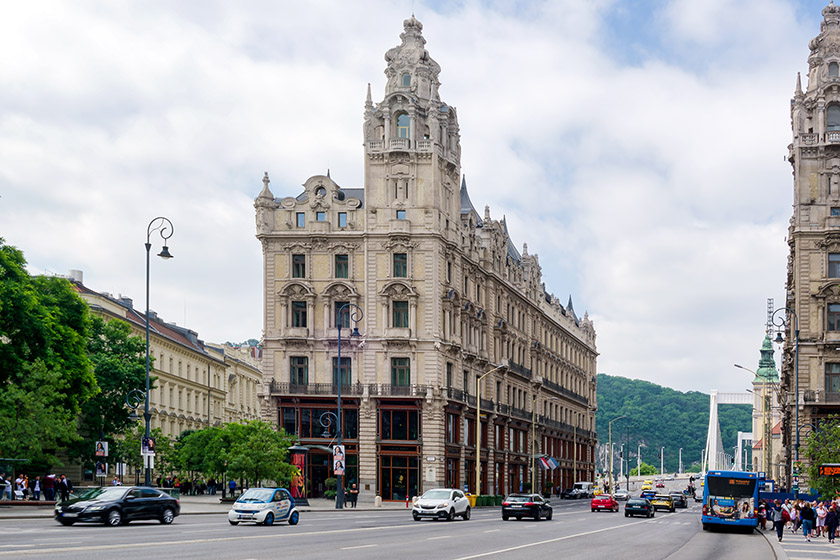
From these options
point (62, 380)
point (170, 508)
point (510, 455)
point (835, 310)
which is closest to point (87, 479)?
point (62, 380)

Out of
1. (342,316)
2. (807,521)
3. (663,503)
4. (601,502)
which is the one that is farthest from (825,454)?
(342,316)

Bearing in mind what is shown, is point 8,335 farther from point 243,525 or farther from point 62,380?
point 243,525

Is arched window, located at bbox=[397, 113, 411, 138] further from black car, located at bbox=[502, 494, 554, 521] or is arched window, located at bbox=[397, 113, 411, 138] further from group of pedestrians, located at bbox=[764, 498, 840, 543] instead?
group of pedestrians, located at bbox=[764, 498, 840, 543]

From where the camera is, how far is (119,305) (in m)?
93.2

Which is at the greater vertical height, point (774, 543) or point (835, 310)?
point (835, 310)

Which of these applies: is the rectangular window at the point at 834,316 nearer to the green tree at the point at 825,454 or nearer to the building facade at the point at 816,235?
the building facade at the point at 816,235

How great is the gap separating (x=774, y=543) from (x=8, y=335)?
126 ft

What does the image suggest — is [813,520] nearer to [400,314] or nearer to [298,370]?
[400,314]

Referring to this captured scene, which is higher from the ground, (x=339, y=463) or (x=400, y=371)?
(x=400, y=371)

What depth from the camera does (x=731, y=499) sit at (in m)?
52.8

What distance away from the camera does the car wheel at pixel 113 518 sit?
36906 mm

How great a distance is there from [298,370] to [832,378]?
125 ft

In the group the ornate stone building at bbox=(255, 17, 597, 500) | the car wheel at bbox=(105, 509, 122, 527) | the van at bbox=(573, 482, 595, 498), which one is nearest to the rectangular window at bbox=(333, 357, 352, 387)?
the ornate stone building at bbox=(255, 17, 597, 500)

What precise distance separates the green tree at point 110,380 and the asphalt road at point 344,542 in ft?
129
